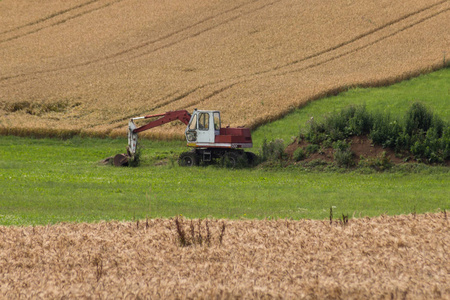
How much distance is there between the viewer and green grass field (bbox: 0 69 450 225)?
56.2 feet

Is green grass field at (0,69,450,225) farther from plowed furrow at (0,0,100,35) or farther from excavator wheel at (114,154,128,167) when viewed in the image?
plowed furrow at (0,0,100,35)

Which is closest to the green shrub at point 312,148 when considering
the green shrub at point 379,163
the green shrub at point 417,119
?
the green shrub at point 379,163

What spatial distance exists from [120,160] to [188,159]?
332 centimetres

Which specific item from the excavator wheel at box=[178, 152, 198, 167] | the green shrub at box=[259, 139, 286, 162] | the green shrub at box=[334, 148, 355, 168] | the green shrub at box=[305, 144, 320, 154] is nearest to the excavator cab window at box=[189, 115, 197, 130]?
the excavator wheel at box=[178, 152, 198, 167]

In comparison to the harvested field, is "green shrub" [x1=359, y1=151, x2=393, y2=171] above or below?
above

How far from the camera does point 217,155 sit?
93.5 feet

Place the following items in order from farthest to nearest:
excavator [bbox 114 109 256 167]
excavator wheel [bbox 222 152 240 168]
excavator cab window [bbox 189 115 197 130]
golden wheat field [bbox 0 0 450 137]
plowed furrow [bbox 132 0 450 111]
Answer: plowed furrow [bbox 132 0 450 111] < golden wheat field [bbox 0 0 450 137] < excavator cab window [bbox 189 115 197 130] < excavator [bbox 114 109 256 167] < excavator wheel [bbox 222 152 240 168]

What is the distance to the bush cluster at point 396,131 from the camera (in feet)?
84.4

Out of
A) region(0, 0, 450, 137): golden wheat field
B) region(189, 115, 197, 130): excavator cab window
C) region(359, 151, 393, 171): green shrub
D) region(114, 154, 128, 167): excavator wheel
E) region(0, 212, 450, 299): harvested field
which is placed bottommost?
region(0, 212, 450, 299): harvested field

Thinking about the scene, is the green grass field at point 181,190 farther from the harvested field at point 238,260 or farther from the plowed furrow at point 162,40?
the plowed furrow at point 162,40

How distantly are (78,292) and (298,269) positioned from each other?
2.90 meters

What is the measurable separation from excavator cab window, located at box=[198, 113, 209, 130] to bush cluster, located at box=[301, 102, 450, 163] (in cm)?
470

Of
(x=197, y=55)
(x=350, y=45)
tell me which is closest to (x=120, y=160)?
(x=197, y=55)

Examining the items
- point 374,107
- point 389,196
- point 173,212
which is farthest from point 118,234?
point 374,107
